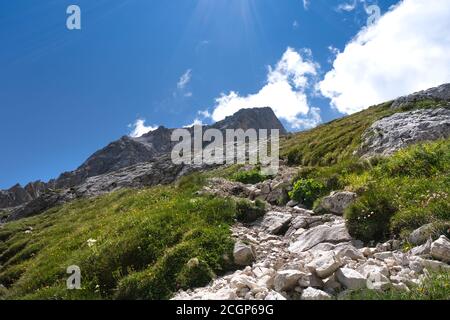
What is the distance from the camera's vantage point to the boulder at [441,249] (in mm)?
7586

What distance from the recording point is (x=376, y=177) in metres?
13.9

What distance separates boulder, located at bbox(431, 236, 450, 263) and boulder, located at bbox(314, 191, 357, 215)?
4514mm

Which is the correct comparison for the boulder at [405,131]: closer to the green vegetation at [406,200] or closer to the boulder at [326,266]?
the green vegetation at [406,200]

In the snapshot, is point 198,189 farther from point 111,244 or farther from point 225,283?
point 225,283

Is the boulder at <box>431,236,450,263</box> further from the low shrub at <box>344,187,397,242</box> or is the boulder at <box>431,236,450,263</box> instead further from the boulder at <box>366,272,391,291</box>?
the low shrub at <box>344,187,397,242</box>

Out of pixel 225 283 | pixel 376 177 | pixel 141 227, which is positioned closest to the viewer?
pixel 225 283

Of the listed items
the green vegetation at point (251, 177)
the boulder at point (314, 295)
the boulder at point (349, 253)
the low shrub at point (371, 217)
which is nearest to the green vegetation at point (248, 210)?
the low shrub at point (371, 217)

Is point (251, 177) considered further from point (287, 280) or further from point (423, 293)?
point (423, 293)

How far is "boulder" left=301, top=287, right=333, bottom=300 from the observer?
22.6 feet

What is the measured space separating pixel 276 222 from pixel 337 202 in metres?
2.03

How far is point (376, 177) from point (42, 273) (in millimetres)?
11498

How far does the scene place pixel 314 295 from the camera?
698cm

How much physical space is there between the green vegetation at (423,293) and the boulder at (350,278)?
268 mm
